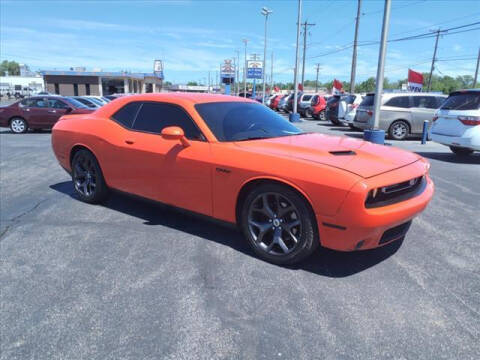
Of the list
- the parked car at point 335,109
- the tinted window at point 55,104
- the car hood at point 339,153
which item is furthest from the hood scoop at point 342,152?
the parked car at point 335,109

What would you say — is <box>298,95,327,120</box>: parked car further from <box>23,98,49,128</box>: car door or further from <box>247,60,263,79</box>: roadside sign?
<box>23,98,49,128</box>: car door

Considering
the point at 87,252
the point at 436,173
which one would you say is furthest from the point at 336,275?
the point at 436,173

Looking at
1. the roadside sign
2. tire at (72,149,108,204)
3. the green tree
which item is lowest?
tire at (72,149,108,204)

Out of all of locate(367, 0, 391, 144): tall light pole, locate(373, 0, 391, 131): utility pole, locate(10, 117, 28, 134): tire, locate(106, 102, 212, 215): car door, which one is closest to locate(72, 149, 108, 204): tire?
locate(106, 102, 212, 215): car door

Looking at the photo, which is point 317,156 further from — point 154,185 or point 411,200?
point 154,185

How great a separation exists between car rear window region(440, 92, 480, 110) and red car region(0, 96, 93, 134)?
42.3 ft

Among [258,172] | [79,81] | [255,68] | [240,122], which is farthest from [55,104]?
[79,81]

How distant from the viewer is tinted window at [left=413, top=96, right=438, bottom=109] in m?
13.2

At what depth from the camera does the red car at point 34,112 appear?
1475 cm

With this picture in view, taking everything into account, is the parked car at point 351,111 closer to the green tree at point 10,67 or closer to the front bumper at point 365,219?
the front bumper at point 365,219

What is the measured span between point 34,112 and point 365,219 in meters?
15.4

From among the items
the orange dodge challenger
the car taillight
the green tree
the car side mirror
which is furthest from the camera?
the green tree

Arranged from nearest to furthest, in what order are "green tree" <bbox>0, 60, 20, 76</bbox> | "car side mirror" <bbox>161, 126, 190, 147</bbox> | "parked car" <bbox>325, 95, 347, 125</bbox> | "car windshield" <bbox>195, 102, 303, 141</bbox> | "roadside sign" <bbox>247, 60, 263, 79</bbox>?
"car side mirror" <bbox>161, 126, 190, 147</bbox>
"car windshield" <bbox>195, 102, 303, 141</bbox>
"parked car" <bbox>325, 95, 347, 125</bbox>
"roadside sign" <bbox>247, 60, 263, 79</bbox>
"green tree" <bbox>0, 60, 20, 76</bbox>

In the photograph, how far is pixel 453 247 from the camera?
12.5ft
